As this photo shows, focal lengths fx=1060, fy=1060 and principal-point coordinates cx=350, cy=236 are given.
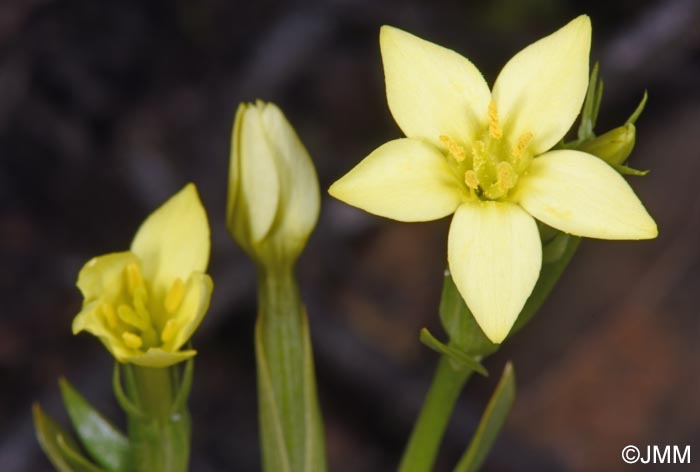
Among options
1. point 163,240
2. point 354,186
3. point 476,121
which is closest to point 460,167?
point 476,121

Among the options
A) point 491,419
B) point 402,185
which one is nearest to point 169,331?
point 402,185

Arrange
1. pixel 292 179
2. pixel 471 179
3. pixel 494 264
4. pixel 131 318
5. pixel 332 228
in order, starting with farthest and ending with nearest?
pixel 332 228, pixel 292 179, pixel 131 318, pixel 471 179, pixel 494 264

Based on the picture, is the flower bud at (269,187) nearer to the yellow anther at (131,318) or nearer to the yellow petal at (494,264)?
the yellow anther at (131,318)

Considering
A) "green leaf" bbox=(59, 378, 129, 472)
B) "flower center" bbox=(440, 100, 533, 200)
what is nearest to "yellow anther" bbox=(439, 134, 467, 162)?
"flower center" bbox=(440, 100, 533, 200)

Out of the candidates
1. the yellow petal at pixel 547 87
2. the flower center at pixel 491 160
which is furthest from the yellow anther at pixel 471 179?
the yellow petal at pixel 547 87

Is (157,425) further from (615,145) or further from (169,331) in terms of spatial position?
(615,145)
